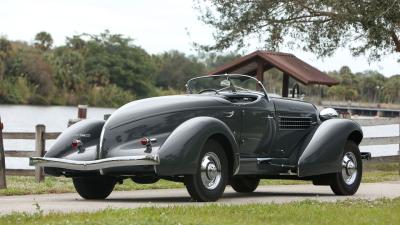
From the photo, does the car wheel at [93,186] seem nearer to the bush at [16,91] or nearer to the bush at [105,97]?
the bush at [16,91]

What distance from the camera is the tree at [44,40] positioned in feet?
299

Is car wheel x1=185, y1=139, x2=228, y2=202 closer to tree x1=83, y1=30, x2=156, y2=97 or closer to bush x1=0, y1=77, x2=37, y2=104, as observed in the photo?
bush x1=0, y1=77, x2=37, y2=104

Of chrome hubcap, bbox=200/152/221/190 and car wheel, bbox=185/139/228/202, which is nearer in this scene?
car wheel, bbox=185/139/228/202

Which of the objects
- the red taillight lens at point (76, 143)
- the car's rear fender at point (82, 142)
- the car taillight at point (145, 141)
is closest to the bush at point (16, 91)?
the car's rear fender at point (82, 142)

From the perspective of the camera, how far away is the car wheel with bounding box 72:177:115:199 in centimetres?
1126

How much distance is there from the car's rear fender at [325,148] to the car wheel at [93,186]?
275 cm

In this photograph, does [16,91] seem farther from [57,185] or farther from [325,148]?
[325,148]

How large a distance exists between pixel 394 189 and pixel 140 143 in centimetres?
577

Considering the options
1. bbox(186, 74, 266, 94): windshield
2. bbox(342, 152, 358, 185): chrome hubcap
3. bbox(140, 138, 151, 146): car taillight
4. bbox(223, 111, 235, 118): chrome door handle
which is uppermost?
bbox(186, 74, 266, 94): windshield

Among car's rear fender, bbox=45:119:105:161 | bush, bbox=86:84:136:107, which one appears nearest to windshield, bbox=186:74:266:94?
car's rear fender, bbox=45:119:105:161

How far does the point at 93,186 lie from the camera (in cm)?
1134

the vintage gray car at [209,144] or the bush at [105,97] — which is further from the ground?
the bush at [105,97]

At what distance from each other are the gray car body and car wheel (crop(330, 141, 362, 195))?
7.3 inches

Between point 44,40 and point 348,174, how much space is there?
3246 inches
